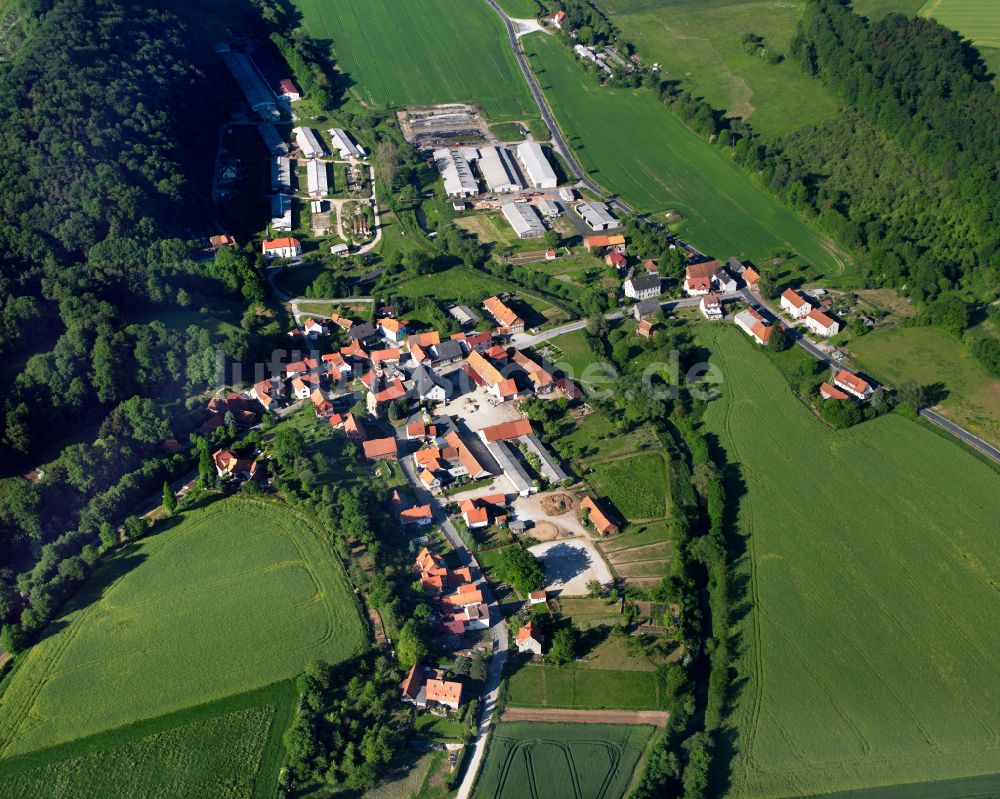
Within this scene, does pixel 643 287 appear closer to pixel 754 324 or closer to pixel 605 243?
pixel 605 243

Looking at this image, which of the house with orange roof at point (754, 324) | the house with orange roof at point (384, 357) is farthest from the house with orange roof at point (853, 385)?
the house with orange roof at point (384, 357)

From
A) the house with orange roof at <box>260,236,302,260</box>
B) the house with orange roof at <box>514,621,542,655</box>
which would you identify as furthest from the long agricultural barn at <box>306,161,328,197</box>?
the house with orange roof at <box>514,621,542,655</box>

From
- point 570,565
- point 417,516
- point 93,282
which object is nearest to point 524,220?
point 93,282

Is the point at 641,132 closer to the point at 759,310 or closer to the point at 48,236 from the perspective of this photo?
the point at 759,310

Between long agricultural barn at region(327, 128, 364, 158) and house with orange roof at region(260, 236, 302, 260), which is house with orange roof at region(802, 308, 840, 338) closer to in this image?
house with orange roof at region(260, 236, 302, 260)

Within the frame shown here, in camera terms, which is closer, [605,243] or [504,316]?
[504,316]

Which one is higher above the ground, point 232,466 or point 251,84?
point 251,84
